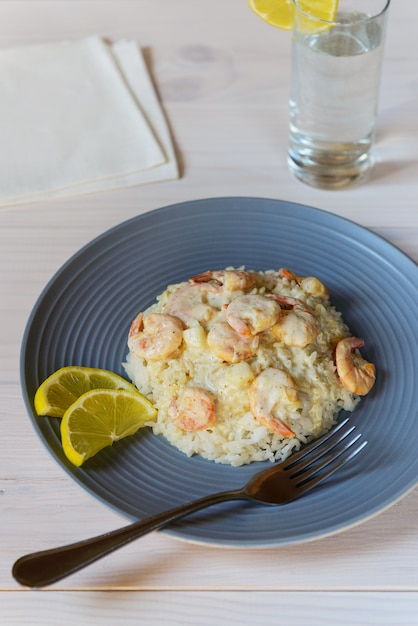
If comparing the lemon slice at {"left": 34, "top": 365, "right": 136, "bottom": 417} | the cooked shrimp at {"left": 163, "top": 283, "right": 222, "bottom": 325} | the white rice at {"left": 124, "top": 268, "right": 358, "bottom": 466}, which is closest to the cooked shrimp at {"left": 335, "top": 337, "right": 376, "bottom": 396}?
the white rice at {"left": 124, "top": 268, "right": 358, "bottom": 466}

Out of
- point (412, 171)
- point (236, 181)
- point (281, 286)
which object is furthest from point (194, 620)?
point (412, 171)

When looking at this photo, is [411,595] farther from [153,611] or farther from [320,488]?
[153,611]

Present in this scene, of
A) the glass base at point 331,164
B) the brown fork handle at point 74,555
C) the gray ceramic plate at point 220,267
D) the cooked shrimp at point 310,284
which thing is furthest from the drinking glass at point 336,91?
the brown fork handle at point 74,555

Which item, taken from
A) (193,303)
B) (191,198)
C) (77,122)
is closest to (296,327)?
(193,303)

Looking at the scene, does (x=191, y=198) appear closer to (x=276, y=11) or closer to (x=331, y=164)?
Result: (x=331, y=164)

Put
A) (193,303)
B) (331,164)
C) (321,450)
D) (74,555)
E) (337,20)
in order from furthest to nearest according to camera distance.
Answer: (331,164)
(337,20)
(193,303)
(321,450)
(74,555)
